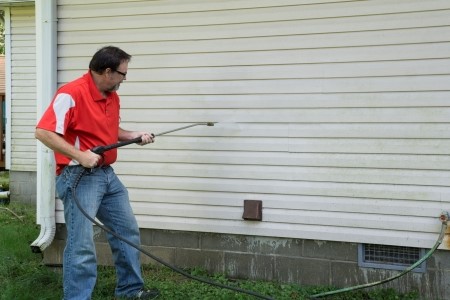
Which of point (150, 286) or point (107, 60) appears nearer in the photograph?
point (107, 60)

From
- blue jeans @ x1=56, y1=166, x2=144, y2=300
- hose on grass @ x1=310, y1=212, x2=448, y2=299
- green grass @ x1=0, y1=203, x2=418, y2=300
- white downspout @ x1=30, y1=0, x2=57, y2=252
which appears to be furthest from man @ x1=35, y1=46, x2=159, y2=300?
hose on grass @ x1=310, y1=212, x2=448, y2=299

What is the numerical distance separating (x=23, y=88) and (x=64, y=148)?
19.0ft

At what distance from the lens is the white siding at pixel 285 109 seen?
3482 millimetres

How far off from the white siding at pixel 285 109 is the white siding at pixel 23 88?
13.5ft

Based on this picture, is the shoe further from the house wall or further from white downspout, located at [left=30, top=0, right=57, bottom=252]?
the house wall

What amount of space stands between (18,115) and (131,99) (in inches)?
183

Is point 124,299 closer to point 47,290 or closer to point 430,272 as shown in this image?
point 47,290

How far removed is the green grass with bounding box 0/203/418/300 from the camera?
353cm

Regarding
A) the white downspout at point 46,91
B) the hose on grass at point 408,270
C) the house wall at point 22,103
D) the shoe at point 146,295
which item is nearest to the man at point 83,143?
the shoe at point 146,295

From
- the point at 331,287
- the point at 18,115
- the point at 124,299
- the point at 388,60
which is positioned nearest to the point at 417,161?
the point at 388,60

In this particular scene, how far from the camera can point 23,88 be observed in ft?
26.4

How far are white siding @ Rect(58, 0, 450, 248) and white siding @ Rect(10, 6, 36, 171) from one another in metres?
4.10

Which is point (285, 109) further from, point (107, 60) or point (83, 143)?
point (83, 143)

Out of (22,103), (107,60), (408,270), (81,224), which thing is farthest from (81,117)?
(22,103)
